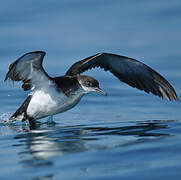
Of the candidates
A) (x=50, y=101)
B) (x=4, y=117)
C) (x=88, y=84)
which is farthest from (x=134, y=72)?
(x=4, y=117)

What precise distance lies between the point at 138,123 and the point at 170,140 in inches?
105

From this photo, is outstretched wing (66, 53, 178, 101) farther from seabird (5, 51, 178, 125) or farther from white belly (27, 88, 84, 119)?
white belly (27, 88, 84, 119)

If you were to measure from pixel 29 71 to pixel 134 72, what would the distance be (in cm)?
230

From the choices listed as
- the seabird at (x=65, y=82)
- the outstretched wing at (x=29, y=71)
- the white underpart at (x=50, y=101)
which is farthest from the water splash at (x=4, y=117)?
the outstretched wing at (x=29, y=71)

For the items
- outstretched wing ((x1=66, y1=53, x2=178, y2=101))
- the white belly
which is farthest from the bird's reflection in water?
outstretched wing ((x1=66, y1=53, x2=178, y2=101))

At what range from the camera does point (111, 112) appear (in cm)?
1169

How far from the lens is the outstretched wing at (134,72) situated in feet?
34.0

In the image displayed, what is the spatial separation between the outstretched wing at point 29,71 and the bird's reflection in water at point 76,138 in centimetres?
91

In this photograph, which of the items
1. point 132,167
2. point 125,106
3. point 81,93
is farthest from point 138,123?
point 132,167

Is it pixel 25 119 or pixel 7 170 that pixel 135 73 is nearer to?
pixel 25 119

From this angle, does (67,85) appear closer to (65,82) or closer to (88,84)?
(65,82)

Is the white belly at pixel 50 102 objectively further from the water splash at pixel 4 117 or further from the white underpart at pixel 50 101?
the water splash at pixel 4 117

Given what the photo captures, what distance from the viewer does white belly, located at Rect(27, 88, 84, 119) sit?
9.66m

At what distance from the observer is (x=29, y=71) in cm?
968
